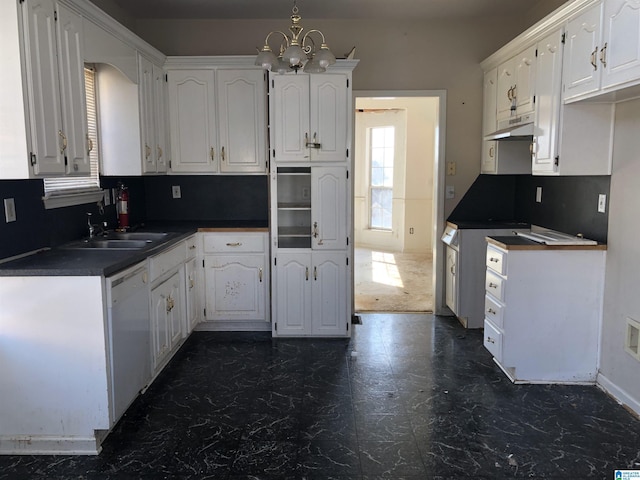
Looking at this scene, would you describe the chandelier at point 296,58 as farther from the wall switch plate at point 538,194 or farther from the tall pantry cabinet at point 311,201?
the wall switch plate at point 538,194

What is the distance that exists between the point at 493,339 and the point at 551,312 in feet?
1.36

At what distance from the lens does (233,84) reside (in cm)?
426

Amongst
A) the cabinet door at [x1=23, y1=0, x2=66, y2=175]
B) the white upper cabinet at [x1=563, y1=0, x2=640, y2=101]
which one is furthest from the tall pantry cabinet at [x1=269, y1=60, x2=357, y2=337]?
the cabinet door at [x1=23, y1=0, x2=66, y2=175]

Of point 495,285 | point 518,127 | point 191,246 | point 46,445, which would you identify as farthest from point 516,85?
point 46,445

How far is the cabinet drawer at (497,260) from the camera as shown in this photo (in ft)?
10.7

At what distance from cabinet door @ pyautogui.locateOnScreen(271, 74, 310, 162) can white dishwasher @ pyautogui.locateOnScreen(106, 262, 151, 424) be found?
5.09ft

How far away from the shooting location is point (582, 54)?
2.84 m

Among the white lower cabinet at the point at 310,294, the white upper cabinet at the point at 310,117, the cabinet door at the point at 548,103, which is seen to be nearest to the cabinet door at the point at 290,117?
the white upper cabinet at the point at 310,117

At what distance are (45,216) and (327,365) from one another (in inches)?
80.7

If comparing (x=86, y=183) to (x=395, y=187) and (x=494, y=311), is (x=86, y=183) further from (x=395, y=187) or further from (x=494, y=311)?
(x=395, y=187)

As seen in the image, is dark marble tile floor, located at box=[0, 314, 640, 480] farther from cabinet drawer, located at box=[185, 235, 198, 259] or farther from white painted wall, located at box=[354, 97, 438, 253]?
white painted wall, located at box=[354, 97, 438, 253]

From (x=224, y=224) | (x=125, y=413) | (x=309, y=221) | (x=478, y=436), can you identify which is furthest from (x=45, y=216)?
(x=478, y=436)

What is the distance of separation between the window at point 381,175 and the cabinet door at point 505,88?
14.8 feet

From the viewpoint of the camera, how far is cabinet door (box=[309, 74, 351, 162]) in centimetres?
396
